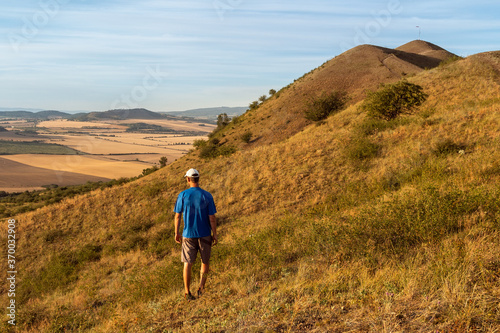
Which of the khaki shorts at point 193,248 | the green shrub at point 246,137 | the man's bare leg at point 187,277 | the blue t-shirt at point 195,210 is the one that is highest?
the green shrub at point 246,137

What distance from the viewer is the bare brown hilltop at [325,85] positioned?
118 ft

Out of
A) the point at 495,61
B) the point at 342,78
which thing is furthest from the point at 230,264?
the point at 342,78

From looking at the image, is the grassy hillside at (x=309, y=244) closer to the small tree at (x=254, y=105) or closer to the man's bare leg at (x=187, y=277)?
the man's bare leg at (x=187, y=277)

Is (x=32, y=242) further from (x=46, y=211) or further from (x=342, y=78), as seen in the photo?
(x=342, y=78)

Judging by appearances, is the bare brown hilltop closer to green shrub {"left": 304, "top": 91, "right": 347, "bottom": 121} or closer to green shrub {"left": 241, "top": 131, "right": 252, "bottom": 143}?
green shrub {"left": 241, "top": 131, "right": 252, "bottom": 143}

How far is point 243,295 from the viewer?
189 inches

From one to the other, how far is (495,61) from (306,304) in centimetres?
4108

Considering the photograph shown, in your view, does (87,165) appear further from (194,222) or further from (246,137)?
(194,222)

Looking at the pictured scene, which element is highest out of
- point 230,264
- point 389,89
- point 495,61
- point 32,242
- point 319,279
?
point 495,61

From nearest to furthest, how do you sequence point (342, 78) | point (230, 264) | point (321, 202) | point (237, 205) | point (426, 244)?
point (426, 244)
point (230, 264)
point (321, 202)
point (237, 205)
point (342, 78)

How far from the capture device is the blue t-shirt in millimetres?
5250

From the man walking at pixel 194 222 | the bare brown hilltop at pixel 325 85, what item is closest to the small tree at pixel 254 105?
the bare brown hilltop at pixel 325 85

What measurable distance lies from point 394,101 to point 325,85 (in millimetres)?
24994

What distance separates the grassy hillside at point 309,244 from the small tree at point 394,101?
6.25ft
